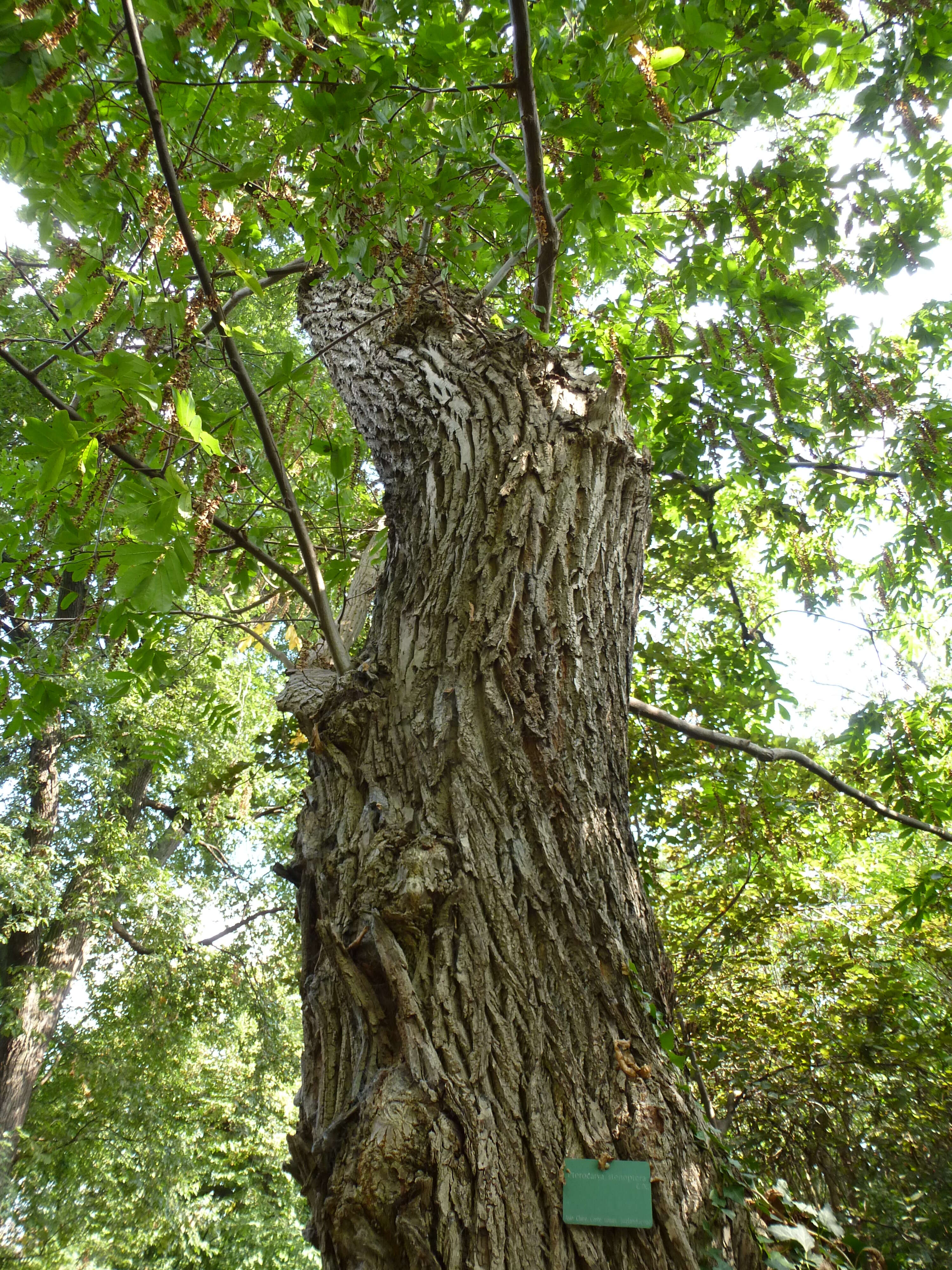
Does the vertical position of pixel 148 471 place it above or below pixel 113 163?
below

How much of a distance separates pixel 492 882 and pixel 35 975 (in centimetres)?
810

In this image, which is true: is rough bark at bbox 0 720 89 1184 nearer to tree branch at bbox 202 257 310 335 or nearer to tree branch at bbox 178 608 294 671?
tree branch at bbox 202 257 310 335

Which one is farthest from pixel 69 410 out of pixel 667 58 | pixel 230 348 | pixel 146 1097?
pixel 146 1097

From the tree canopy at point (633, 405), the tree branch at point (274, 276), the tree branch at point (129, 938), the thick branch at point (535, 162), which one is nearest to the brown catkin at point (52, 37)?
the tree canopy at point (633, 405)

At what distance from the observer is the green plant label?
1100mm

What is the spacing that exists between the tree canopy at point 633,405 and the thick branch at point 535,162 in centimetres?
3

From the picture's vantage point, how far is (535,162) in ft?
6.58

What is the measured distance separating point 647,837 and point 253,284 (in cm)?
348

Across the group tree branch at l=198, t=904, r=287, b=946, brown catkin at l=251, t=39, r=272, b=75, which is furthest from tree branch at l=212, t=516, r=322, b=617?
tree branch at l=198, t=904, r=287, b=946

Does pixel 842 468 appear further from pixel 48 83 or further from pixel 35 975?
pixel 35 975

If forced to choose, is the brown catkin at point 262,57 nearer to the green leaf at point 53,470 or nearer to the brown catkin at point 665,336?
the green leaf at point 53,470

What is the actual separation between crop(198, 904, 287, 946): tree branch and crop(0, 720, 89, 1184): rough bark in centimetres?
132

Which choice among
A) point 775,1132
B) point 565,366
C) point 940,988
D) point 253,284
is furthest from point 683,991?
point 253,284

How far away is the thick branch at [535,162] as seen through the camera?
172 centimetres
